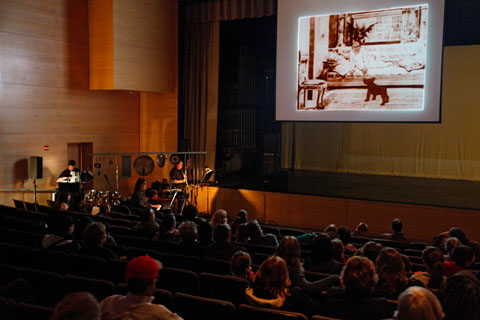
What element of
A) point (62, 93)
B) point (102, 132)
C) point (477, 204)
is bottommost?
A: point (477, 204)

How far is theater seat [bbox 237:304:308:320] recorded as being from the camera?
279cm

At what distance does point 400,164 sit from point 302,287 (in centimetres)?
1206

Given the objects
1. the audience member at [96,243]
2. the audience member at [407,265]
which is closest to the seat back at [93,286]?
the audience member at [96,243]

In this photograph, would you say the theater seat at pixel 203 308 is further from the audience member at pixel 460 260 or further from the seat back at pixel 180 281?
the audience member at pixel 460 260

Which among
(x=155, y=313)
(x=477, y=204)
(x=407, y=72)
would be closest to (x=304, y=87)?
(x=407, y=72)

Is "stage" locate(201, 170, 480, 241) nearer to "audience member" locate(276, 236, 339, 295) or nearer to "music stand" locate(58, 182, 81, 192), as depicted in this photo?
"music stand" locate(58, 182, 81, 192)

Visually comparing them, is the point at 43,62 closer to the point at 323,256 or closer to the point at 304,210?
the point at 304,210

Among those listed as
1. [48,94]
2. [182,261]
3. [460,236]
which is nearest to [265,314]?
[182,261]

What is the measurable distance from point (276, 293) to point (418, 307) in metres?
1.04

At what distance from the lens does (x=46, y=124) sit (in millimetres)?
11023

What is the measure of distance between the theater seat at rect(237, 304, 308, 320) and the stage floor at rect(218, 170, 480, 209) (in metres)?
7.46

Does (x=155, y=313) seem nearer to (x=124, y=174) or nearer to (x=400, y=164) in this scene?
(x=124, y=174)

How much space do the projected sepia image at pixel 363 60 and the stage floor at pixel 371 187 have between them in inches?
82.8

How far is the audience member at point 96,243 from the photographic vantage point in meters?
4.35
